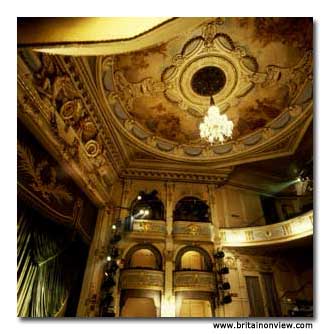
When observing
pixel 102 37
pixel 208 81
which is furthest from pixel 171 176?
pixel 102 37

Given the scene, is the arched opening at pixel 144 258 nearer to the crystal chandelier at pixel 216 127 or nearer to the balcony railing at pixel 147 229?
the balcony railing at pixel 147 229

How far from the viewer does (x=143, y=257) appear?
27.1 feet

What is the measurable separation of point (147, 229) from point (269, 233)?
3860 millimetres

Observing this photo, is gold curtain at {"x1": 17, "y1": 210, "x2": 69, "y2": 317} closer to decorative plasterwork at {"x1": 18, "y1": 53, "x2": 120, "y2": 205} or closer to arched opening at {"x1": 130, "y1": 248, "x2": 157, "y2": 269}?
decorative plasterwork at {"x1": 18, "y1": 53, "x2": 120, "y2": 205}

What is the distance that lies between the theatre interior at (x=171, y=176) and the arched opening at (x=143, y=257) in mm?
37

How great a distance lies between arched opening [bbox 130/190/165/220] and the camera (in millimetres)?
8055

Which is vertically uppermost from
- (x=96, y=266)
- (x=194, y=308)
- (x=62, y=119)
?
(x=62, y=119)

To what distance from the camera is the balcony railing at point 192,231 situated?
770cm

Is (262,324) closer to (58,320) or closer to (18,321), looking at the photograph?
(58,320)

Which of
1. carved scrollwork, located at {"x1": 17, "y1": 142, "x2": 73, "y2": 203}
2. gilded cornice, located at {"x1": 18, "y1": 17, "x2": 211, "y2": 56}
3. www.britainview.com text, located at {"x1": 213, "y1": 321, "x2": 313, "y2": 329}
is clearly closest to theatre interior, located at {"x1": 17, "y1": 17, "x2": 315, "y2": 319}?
carved scrollwork, located at {"x1": 17, "y1": 142, "x2": 73, "y2": 203}

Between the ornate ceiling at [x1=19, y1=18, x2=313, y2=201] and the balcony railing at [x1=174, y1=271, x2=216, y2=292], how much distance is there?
336 centimetres

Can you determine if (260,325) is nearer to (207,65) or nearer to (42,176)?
(42,176)

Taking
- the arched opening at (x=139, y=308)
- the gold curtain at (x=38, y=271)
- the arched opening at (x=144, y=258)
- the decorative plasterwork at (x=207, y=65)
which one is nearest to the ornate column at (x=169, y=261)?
the arched opening at (x=144, y=258)
